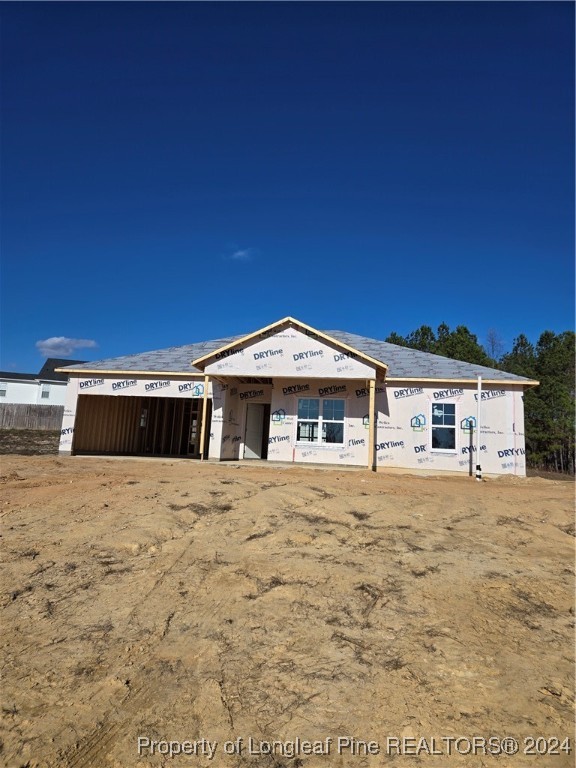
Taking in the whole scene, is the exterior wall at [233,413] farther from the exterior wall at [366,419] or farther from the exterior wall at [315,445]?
the exterior wall at [315,445]


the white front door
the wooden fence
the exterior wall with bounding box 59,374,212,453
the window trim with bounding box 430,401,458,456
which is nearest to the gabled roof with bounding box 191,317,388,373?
the exterior wall with bounding box 59,374,212,453

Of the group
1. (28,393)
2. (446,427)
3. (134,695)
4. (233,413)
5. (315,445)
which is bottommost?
(134,695)

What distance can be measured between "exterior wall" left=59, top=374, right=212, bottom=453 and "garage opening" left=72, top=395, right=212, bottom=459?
2.15 ft

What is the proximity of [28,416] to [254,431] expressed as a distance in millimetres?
21555

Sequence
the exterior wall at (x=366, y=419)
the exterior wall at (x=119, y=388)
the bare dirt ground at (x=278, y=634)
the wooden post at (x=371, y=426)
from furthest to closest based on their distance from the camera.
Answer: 1. the exterior wall at (x=119, y=388)
2. the exterior wall at (x=366, y=419)
3. the wooden post at (x=371, y=426)
4. the bare dirt ground at (x=278, y=634)

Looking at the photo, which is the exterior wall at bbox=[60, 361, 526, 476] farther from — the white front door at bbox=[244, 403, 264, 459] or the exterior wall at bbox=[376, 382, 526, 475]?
the white front door at bbox=[244, 403, 264, 459]

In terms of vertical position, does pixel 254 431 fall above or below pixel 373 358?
below


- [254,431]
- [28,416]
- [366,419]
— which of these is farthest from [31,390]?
[366,419]

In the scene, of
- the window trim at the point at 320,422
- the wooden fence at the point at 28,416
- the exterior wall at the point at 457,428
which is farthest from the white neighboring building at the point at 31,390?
the exterior wall at the point at 457,428

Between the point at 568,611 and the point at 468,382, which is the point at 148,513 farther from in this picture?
the point at 468,382

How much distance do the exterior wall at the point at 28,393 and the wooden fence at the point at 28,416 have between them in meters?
8.26

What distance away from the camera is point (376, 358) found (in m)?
18.0

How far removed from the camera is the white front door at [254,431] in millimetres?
17869

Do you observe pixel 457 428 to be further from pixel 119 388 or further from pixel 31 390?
pixel 31 390
